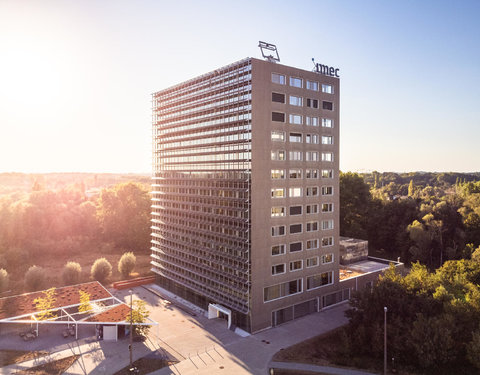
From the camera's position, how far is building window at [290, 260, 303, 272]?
52475 millimetres

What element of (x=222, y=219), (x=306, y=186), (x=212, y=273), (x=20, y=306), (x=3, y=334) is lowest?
(x=3, y=334)

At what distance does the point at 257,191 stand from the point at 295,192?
7.46 m

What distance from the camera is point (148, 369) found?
39.4 meters

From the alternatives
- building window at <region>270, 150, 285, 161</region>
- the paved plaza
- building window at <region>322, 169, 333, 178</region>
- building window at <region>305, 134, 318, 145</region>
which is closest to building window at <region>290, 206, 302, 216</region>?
building window at <region>322, 169, 333, 178</region>

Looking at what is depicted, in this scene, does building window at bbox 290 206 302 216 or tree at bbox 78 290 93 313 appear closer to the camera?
tree at bbox 78 290 93 313

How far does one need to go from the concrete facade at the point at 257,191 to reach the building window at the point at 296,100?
0.51 feet

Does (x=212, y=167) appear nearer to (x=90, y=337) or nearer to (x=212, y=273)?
(x=212, y=273)

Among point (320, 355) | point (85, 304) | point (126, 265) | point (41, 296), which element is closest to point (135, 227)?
point (126, 265)

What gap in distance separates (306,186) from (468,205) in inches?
2987

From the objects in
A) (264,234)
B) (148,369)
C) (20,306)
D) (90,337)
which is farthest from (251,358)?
(20,306)

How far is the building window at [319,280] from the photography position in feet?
180

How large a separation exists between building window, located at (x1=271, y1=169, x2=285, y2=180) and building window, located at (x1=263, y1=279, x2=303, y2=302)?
15.5 metres

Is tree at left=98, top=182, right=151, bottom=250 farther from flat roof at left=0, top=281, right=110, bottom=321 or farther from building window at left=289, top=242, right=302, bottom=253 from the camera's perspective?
building window at left=289, top=242, right=302, bottom=253

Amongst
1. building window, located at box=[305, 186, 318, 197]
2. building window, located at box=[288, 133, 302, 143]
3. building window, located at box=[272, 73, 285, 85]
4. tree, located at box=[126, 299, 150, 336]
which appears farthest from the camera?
building window, located at box=[305, 186, 318, 197]
